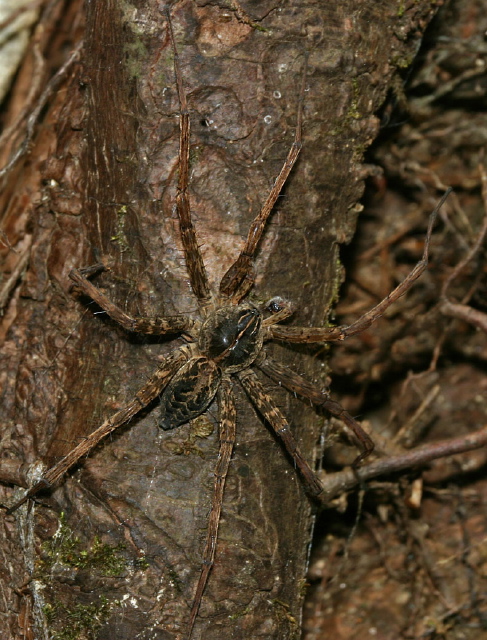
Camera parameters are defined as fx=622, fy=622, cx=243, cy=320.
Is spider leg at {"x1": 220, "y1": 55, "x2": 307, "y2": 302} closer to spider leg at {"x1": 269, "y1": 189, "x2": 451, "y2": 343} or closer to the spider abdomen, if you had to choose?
spider leg at {"x1": 269, "y1": 189, "x2": 451, "y2": 343}

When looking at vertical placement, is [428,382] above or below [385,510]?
above

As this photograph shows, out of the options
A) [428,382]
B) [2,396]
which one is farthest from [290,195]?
[428,382]

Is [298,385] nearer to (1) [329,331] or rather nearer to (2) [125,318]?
(1) [329,331]

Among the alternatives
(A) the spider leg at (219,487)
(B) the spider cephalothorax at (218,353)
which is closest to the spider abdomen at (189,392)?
(B) the spider cephalothorax at (218,353)

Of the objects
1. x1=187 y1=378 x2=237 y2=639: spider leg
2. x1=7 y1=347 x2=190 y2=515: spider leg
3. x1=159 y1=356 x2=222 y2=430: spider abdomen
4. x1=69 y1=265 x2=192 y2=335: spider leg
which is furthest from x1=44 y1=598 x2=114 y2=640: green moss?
x1=69 y1=265 x2=192 y2=335: spider leg

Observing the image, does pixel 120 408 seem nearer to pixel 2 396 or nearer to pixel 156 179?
pixel 2 396

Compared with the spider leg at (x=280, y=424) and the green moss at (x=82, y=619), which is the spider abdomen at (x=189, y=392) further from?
the green moss at (x=82, y=619)
